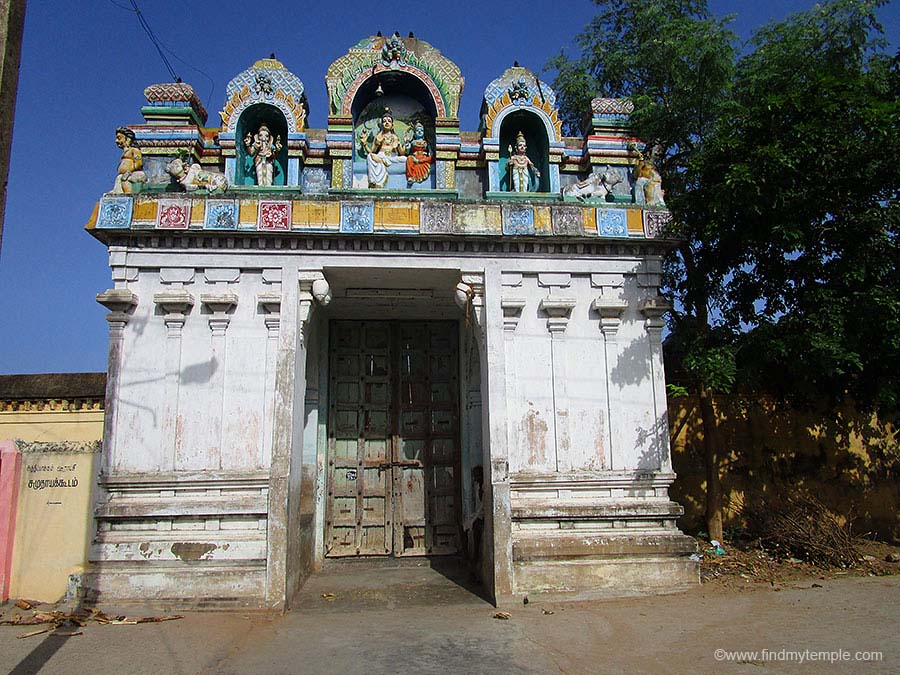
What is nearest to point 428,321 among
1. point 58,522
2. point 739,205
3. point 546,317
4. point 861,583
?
point 546,317

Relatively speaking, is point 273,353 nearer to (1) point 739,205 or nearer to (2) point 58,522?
(2) point 58,522

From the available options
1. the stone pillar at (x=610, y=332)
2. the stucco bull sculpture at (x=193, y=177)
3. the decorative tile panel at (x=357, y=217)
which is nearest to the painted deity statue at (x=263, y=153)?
the stucco bull sculpture at (x=193, y=177)

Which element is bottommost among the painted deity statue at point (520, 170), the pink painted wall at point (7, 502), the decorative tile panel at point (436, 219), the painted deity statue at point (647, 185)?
the pink painted wall at point (7, 502)

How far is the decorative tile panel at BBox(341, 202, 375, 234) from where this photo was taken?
28.5 ft

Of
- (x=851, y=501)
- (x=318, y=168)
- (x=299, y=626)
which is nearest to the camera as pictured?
(x=299, y=626)

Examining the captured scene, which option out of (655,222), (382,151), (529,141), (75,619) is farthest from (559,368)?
(75,619)

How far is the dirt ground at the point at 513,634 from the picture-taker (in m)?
5.76

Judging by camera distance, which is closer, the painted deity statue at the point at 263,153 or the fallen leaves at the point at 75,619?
the fallen leaves at the point at 75,619

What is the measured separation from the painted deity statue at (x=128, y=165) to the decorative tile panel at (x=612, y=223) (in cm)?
662

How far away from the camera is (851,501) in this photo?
10.7 metres

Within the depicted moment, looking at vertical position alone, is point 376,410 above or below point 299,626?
above

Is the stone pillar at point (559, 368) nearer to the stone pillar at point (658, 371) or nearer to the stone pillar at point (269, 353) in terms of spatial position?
the stone pillar at point (658, 371)

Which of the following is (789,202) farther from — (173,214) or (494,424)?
(173,214)

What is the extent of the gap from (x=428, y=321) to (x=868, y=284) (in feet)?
21.7
